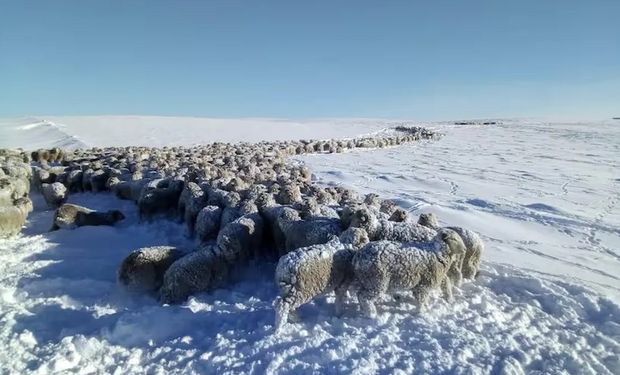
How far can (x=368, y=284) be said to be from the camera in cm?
452

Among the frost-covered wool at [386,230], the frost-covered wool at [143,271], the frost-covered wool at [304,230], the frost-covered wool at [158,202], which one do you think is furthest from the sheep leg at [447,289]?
the frost-covered wool at [158,202]

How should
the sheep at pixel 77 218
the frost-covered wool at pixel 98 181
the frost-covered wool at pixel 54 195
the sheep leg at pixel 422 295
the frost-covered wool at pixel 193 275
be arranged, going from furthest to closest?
the frost-covered wool at pixel 98 181
the frost-covered wool at pixel 54 195
the sheep at pixel 77 218
the frost-covered wool at pixel 193 275
the sheep leg at pixel 422 295

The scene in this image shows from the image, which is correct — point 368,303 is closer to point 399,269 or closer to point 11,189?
point 399,269

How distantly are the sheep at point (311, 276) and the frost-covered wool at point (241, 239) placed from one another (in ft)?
4.15

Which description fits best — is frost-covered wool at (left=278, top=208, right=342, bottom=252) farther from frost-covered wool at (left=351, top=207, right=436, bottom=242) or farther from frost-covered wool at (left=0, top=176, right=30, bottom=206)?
frost-covered wool at (left=0, top=176, right=30, bottom=206)

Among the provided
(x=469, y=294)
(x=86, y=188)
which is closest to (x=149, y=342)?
(x=469, y=294)

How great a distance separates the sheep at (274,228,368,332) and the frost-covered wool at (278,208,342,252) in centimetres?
60

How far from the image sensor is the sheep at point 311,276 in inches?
173

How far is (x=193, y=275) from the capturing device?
5.19 meters

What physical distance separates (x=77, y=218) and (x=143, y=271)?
357cm

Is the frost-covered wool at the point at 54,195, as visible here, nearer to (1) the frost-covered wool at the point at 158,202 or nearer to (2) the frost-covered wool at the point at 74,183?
(2) the frost-covered wool at the point at 74,183

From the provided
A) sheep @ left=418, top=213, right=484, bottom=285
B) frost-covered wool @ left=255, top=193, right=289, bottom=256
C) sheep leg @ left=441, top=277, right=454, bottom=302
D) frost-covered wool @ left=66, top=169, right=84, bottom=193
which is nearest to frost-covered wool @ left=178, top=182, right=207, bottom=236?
frost-covered wool @ left=255, top=193, right=289, bottom=256

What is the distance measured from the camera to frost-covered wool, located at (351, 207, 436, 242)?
5.30m

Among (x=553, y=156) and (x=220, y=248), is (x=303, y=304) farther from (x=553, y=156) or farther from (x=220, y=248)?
(x=553, y=156)
